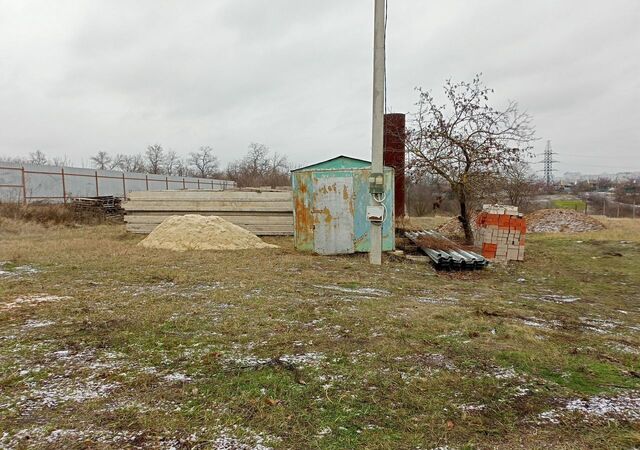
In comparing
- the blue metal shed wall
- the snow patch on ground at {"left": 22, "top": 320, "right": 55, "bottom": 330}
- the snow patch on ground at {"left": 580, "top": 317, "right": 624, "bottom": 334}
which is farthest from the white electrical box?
the snow patch on ground at {"left": 22, "top": 320, "right": 55, "bottom": 330}

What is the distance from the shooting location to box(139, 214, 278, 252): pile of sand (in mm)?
9336

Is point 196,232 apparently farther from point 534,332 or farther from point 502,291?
point 534,332

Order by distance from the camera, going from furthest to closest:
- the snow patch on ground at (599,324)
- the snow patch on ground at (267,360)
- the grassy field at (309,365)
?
the snow patch on ground at (599,324), the snow patch on ground at (267,360), the grassy field at (309,365)

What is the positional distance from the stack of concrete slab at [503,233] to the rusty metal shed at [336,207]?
2.38 metres

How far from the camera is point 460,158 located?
10992 mm

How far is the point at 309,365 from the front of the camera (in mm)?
2844

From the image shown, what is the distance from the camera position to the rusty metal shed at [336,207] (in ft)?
27.8

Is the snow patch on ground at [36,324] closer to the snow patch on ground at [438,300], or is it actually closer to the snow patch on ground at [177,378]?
the snow patch on ground at [177,378]

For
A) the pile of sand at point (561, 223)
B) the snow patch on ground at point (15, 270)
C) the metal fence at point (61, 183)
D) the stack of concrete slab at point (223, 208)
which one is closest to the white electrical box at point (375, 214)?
the stack of concrete slab at point (223, 208)

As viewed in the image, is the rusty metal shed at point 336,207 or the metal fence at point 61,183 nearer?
the rusty metal shed at point 336,207

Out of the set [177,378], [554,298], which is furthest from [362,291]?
[177,378]

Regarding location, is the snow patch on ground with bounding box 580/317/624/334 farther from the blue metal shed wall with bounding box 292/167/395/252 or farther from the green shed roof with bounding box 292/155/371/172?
the green shed roof with bounding box 292/155/371/172

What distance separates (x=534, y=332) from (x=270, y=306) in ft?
8.91

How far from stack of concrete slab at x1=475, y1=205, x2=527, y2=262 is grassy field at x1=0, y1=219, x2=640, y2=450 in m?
3.18
